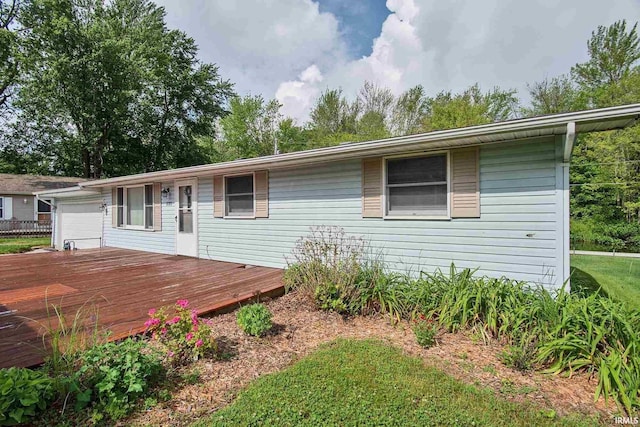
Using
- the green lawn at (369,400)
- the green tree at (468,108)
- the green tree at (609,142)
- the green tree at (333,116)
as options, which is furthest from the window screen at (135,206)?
the green tree at (609,142)

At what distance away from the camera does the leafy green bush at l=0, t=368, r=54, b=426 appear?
1.85 m

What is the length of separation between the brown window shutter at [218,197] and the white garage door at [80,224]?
6.21 m

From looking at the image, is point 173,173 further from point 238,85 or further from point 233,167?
point 238,85

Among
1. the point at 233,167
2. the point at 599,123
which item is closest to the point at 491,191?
the point at 599,123

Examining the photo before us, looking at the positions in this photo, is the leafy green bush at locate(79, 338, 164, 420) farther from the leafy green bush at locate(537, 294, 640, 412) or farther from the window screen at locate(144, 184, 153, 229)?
the window screen at locate(144, 184, 153, 229)

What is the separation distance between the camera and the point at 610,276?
674cm

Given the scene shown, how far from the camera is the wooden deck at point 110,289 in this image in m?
3.38

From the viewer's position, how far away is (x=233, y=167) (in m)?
6.78

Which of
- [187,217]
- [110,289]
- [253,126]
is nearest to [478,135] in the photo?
[110,289]

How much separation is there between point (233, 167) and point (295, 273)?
3.04 m

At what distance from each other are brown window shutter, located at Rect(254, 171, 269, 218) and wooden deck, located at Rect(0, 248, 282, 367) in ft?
3.98

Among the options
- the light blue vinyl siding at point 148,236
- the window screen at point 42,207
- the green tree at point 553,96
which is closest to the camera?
the light blue vinyl siding at point 148,236

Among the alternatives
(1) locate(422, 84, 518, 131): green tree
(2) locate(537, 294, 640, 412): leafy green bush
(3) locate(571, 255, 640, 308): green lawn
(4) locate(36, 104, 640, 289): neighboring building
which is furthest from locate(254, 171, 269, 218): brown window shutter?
(1) locate(422, 84, 518, 131): green tree

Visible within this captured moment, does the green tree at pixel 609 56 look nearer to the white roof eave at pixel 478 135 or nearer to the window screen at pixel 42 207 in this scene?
the white roof eave at pixel 478 135
